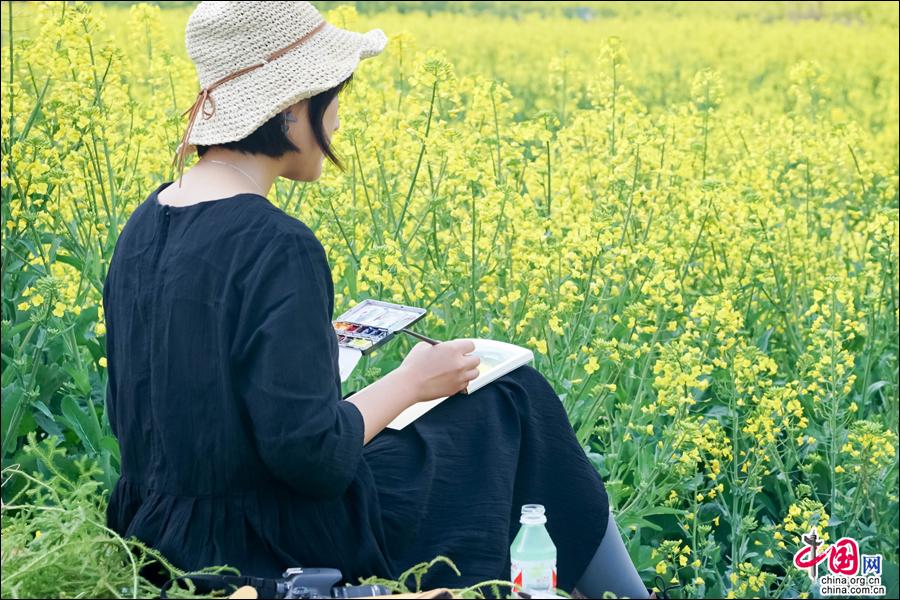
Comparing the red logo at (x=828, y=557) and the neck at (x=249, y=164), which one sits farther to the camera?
the red logo at (x=828, y=557)

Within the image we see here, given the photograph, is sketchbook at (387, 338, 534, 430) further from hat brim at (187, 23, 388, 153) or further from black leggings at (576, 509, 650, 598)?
hat brim at (187, 23, 388, 153)

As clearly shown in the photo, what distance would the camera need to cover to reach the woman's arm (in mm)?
2121

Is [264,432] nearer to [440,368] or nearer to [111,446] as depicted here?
[440,368]

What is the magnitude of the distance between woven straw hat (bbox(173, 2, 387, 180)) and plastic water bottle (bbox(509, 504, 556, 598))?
775 millimetres

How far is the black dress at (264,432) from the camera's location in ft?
6.29

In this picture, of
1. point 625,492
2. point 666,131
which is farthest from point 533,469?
point 666,131

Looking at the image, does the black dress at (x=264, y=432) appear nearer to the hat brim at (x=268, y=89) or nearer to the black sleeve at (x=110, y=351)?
the black sleeve at (x=110, y=351)

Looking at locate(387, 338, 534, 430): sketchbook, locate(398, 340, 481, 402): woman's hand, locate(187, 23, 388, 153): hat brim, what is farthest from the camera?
locate(387, 338, 534, 430): sketchbook

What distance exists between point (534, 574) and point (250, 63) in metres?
0.94

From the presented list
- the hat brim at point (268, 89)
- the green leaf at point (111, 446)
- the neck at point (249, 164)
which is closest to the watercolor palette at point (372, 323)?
the neck at point (249, 164)

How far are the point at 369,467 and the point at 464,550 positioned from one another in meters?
0.21
